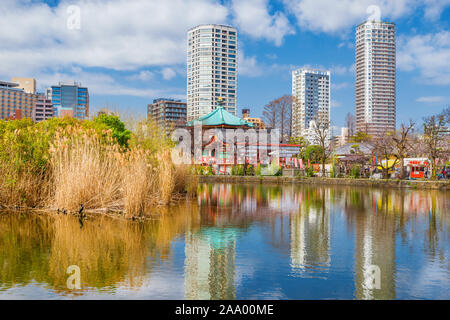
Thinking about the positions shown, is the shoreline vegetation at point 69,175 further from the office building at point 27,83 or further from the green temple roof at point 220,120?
the office building at point 27,83

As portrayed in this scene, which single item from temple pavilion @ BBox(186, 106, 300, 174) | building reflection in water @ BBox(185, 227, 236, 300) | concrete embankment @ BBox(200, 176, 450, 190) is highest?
temple pavilion @ BBox(186, 106, 300, 174)

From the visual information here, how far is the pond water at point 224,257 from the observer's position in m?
5.68

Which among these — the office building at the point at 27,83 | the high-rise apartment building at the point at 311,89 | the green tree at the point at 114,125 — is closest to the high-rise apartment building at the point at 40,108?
the office building at the point at 27,83

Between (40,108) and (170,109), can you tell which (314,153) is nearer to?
(170,109)

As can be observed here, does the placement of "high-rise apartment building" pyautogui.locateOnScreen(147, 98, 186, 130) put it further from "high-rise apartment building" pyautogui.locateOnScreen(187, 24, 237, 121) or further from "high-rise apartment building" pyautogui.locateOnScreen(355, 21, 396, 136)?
"high-rise apartment building" pyautogui.locateOnScreen(355, 21, 396, 136)

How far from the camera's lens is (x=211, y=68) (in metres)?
128

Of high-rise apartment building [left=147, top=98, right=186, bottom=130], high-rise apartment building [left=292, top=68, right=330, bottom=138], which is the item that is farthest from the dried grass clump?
high-rise apartment building [left=292, top=68, right=330, bottom=138]

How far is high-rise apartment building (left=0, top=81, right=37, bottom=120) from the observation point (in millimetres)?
134125

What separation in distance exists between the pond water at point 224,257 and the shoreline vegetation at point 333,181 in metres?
17.6

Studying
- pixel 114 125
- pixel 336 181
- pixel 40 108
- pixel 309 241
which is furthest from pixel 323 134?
pixel 40 108

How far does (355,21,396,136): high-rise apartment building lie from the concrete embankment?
108464mm

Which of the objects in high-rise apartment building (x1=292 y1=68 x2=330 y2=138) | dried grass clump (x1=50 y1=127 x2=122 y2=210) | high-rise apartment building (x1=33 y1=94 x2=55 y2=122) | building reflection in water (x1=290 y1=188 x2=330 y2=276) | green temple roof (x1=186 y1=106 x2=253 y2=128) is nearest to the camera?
building reflection in water (x1=290 y1=188 x2=330 y2=276)

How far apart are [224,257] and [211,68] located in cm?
12384
